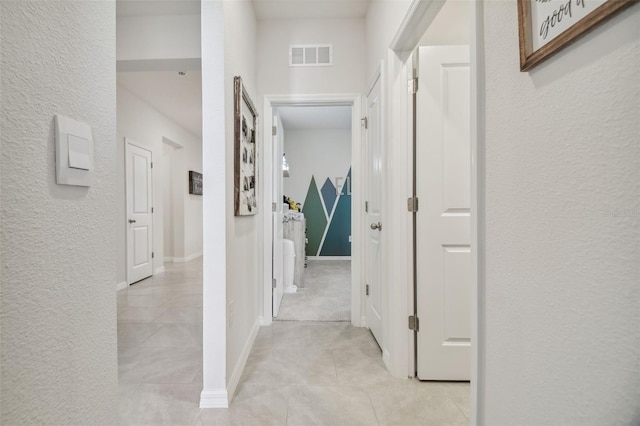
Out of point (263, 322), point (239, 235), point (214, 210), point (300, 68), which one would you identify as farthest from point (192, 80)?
point (263, 322)

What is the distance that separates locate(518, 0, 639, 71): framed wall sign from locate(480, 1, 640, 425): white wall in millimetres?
20

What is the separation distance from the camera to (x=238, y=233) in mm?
1873

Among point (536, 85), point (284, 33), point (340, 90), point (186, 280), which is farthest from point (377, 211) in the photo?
point (186, 280)

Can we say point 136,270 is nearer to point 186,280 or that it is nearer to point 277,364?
point 186,280

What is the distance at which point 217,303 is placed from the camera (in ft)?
5.07

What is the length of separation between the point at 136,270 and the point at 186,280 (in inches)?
26.9

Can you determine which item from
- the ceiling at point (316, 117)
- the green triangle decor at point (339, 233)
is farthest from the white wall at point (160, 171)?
the green triangle decor at point (339, 233)

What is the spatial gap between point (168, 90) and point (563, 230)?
4679 millimetres

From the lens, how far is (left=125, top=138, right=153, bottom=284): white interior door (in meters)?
4.06

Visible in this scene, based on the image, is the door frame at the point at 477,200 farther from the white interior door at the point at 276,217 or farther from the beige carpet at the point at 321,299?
the white interior door at the point at 276,217

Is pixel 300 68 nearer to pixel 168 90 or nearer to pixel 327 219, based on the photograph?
pixel 168 90

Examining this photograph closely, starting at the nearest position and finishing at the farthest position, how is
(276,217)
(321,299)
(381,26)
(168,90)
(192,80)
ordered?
(381,26), (276,217), (321,299), (192,80), (168,90)

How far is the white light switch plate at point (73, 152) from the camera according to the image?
0.53 m

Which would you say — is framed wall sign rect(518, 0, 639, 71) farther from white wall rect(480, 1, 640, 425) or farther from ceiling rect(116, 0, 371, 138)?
ceiling rect(116, 0, 371, 138)
